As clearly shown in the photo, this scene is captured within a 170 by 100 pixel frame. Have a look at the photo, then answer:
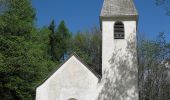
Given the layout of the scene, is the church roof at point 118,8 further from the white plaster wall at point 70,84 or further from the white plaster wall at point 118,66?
the white plaster wall at point 70,84

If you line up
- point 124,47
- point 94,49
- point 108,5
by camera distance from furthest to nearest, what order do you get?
1. point 94,49
2. point 108,5
3. point 124,47

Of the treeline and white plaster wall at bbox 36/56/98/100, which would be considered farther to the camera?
the treeline

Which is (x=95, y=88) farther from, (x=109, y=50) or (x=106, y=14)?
(x=106, y=14)

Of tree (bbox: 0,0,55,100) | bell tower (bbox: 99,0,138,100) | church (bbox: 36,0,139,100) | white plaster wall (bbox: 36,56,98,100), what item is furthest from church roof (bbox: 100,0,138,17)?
tree (bbox: 0,0,55,100)

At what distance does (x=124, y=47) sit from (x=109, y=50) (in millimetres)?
969

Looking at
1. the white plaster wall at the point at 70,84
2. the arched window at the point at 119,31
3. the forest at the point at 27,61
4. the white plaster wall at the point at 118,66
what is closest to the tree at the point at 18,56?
the forest at the point at 27,61

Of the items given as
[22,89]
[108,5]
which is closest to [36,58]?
[22,89]

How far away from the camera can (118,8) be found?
20.2m

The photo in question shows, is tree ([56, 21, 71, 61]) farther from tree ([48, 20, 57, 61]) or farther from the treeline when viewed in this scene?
the treeline

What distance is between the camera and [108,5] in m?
20.6

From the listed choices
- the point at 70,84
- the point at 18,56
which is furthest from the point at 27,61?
the point at 70,84

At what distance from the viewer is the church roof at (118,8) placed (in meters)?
19.8

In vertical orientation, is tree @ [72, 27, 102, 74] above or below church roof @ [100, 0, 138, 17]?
below

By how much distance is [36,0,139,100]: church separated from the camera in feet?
58.5
